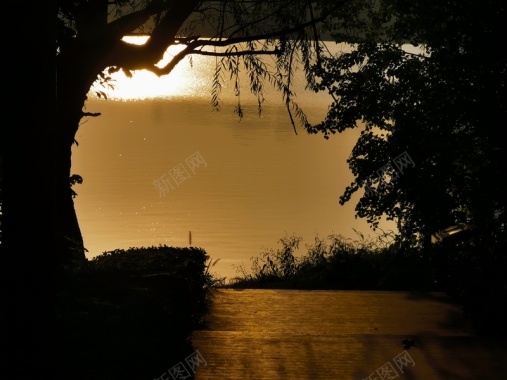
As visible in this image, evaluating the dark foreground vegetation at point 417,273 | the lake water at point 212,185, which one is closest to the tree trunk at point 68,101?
the lake water at point 212,185

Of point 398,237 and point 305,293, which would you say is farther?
point 398,237

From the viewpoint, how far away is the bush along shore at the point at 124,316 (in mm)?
5246

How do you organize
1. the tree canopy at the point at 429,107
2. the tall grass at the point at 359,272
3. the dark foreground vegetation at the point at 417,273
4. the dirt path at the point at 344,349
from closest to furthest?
the dirt path at the point at 344,349 → the dark foreground vegetation at the point at 417,273 → the tree canopy at the point at 429,107 → the tall grass at the point at 359,272

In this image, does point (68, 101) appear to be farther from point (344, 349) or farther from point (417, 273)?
point (417, 273)

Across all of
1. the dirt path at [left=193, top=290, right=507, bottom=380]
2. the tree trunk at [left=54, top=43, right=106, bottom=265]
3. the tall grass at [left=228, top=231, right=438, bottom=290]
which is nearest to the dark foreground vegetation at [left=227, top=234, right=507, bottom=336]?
the tall grass at [left=228, top=231, right=438, bottom=290]

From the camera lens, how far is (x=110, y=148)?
50.5 m

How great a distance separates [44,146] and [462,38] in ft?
34.1

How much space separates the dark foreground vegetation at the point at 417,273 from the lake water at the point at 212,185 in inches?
169

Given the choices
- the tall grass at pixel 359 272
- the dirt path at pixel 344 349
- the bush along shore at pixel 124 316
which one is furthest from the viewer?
the tall grass at pixel 359 272

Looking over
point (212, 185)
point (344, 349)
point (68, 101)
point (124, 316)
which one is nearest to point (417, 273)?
point (68, 101)

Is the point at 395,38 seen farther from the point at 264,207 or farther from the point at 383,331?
the point at 264,207

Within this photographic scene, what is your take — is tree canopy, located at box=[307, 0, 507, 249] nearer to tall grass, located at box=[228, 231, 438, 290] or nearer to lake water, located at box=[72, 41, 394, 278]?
tall grass, located at box=[228, 231, 438, 290]

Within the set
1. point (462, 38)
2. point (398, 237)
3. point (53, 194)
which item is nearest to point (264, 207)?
point (398, 237)

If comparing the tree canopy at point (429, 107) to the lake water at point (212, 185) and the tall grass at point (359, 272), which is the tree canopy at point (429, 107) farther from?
the lake water at point (212, 185)
